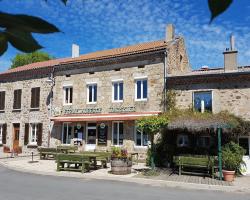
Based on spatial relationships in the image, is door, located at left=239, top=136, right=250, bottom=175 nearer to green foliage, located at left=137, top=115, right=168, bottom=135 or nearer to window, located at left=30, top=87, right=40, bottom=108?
green foliage, located at left=137, top=115, right=168, bottom=135

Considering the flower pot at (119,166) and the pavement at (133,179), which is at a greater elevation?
the flower pot at (119,166)

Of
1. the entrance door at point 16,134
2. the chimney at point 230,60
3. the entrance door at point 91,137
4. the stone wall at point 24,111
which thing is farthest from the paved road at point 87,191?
the entrance door at point 16,134

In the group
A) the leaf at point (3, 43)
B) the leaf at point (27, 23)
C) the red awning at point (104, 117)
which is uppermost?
the red awning at point (104, 117)

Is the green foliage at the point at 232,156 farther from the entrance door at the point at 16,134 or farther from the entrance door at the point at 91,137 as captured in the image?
the entrance door at the point at 16,134

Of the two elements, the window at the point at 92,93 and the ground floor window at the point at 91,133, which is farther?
the window at the point at 92,93

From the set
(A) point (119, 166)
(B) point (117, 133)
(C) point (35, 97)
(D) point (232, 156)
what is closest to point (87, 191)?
(A) point (119, 166)

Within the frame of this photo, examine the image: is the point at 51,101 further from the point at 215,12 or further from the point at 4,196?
the point at 215,12

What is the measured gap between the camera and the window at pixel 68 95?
24.8 meters

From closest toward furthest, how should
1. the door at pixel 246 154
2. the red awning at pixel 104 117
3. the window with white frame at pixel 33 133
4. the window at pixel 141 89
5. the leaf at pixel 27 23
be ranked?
the leaf at pixel 27 23, the door at pixel 246 154, the red awning at pixel 104 117, the window at pixel 141 89, the window with white frame at pixel 33 133

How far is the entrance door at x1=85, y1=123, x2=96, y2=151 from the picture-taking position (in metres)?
22.9

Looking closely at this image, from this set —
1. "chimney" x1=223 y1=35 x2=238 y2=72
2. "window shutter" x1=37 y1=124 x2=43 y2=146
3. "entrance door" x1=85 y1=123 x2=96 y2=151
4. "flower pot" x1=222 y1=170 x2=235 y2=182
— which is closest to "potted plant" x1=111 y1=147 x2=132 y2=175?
"flower pot" x1=222 y1=170 x2=235 y2=182

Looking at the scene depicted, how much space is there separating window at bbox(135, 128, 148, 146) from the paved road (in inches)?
268

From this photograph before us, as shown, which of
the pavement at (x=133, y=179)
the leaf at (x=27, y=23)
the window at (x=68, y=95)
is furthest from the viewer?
the window at (x=68, y=95)

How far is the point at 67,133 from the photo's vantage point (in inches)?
960
